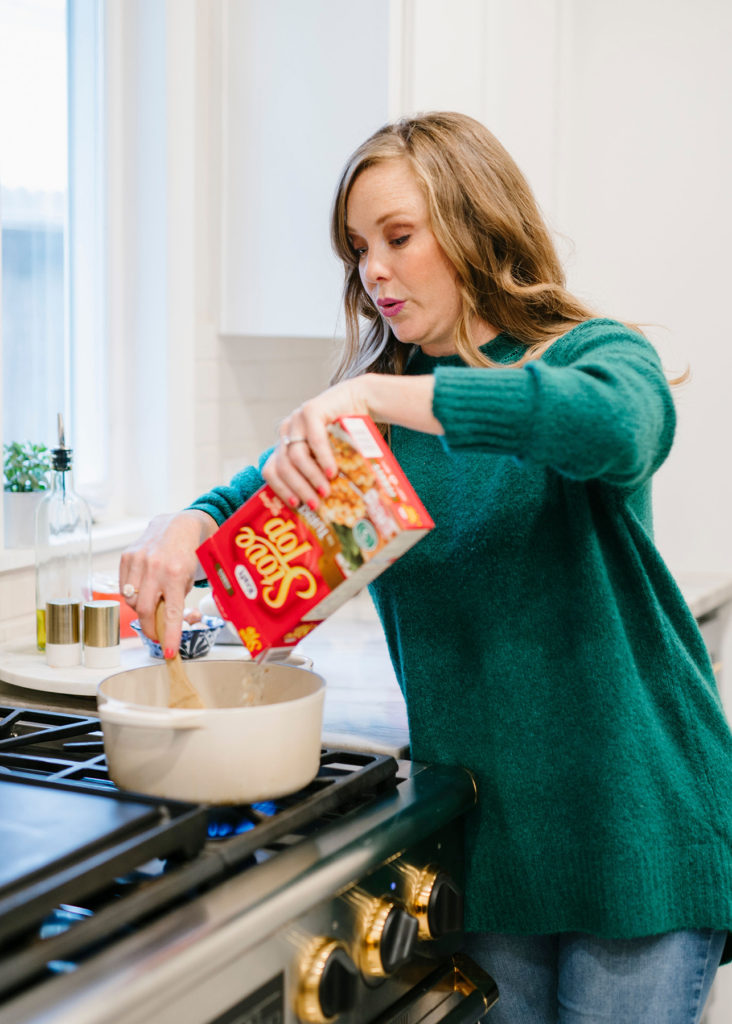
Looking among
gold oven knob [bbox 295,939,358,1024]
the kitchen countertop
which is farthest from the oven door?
the kitchen countertop

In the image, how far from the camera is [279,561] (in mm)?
1054

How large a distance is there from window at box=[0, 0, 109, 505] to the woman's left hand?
124 cm

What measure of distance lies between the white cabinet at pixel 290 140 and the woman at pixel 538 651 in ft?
2.87

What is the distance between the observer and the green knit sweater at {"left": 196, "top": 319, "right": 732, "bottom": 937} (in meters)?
1.19

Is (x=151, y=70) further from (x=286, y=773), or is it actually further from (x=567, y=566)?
(x=286, y=773)

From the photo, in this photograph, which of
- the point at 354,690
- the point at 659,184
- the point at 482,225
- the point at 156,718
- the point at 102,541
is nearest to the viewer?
the point at 156,718

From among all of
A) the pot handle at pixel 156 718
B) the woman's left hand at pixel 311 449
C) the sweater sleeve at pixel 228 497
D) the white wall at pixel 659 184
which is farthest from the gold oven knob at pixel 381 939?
the white wall at pixel 659 184

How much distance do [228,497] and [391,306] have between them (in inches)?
11.3

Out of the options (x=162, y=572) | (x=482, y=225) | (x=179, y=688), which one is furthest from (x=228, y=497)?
(x=482, y=225)

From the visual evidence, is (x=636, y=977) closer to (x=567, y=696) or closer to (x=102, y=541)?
(x=567, y=696)

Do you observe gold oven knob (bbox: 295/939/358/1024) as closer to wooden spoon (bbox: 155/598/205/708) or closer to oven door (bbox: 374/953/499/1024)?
oven door (bbox: 374/953/499/1024)

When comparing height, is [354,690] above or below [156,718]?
below

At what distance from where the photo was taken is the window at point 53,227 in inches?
83.7

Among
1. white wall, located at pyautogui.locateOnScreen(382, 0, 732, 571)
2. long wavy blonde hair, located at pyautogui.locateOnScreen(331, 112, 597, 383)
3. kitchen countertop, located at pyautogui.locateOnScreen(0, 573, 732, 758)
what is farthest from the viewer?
white wall, located at pyautogui.locateOnScreen(382, 0, 732, 571)
